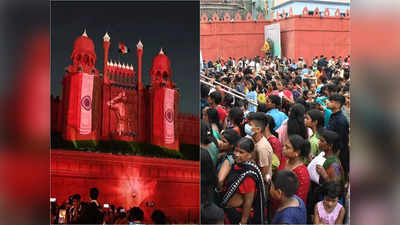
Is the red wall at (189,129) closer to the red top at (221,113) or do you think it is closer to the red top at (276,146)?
the red top at (221,113)

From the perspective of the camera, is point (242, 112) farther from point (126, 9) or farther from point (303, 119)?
point (126, 9)

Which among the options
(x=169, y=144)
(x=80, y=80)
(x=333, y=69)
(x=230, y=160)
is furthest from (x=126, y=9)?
(x=333, y=69)

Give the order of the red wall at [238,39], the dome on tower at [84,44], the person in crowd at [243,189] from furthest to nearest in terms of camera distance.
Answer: the dome on tower at [84,44] → the red wall at [238,39] → the person in crowd at [243,189]

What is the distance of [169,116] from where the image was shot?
16.8 ft

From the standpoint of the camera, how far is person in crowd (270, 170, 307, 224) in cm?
489

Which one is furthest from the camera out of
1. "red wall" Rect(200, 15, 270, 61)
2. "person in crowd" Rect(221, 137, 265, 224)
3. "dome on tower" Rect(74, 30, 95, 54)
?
"dome on tower" Rect(74, 30, 95, 54)

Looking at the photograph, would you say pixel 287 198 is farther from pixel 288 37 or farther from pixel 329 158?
pixel 288 37

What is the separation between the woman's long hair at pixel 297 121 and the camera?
4.94 metres

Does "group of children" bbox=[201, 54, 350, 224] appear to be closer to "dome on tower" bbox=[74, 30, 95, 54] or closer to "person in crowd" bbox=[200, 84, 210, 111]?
"person in crowd" bbox=[200, 84, 210, 111]

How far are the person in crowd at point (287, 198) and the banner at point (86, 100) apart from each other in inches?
83.1

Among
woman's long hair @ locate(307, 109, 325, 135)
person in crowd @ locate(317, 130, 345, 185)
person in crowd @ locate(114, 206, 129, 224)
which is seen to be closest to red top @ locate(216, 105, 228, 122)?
woman's long hair @ locate(307, 109, 325, 135)

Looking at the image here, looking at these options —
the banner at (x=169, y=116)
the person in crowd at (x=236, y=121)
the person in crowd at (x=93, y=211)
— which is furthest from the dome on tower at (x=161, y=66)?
the person in crowd at (x=93, y=211)
